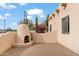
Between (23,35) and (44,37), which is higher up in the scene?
(23,35)

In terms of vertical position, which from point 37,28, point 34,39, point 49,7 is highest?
point 49,7

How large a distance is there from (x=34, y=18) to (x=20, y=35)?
6.94ft

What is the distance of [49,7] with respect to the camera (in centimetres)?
747

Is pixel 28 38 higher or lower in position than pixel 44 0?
lower

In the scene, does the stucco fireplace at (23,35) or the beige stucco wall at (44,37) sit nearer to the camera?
the beige stucco wall at (44,37)

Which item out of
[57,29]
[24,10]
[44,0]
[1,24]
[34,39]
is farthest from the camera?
[57,29]

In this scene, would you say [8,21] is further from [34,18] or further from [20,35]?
[20,35]

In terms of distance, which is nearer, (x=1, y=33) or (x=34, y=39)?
(x=1, y=33)

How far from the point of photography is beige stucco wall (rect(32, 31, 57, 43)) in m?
8.62

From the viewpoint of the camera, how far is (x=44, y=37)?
901 centimetres

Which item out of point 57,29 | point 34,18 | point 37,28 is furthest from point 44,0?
point 57,29

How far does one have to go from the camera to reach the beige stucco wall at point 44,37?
862 centimetres

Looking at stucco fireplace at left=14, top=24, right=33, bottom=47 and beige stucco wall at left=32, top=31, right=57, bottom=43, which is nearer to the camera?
beige stucco wall at left=32, top=31, right=57, bottom=43

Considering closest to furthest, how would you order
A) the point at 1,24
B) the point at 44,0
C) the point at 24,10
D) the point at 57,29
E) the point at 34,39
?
the point at 44,0
the point at 1,24
the point at 24,10
the point at 34,39
the point at 57,29
